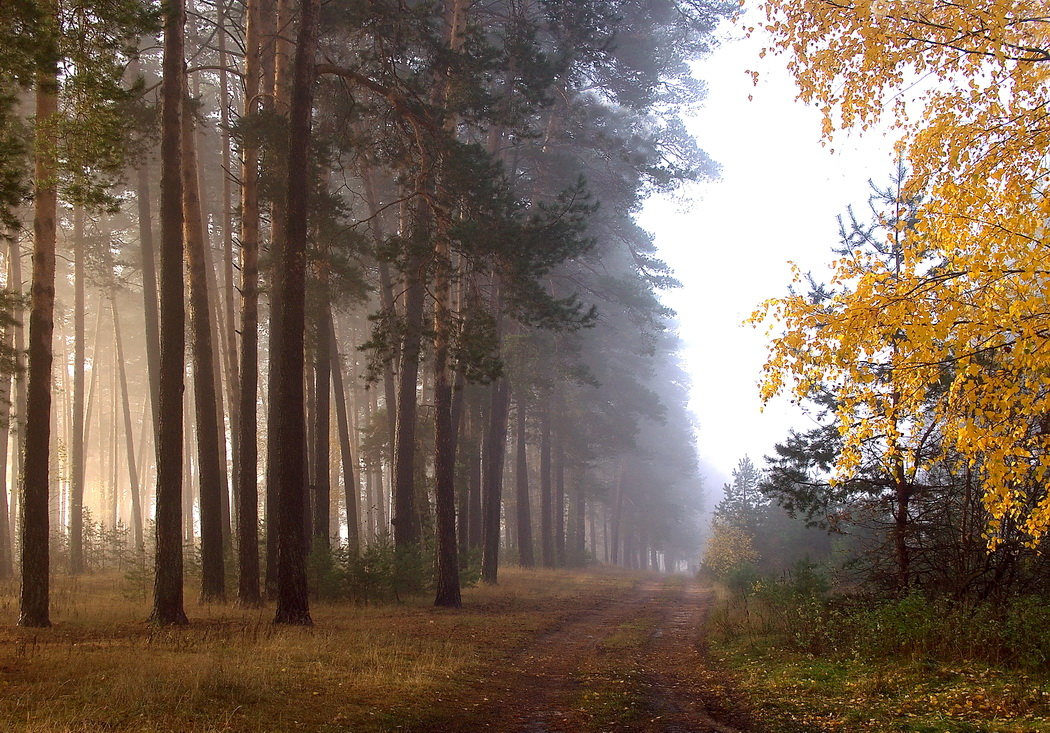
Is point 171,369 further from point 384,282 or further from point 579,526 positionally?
→ point 579,526

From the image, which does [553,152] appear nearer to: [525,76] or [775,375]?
[525,76]

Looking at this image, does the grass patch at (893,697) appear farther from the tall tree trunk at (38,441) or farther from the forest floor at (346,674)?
the tall tree trunk at (38,441)

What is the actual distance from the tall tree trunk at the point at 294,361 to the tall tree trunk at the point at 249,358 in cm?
251

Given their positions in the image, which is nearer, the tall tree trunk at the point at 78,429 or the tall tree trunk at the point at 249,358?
the tall tree trunk at the point at 249,358

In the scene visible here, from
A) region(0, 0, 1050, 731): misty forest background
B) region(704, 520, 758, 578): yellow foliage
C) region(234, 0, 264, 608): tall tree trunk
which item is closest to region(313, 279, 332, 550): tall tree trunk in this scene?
region(0, 0, 1050, 731): misty forest background

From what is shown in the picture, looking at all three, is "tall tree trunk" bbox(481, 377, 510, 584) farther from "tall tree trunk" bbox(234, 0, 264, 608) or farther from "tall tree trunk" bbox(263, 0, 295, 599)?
"tall tree trunk" bbox(234, 0, 264, 608)

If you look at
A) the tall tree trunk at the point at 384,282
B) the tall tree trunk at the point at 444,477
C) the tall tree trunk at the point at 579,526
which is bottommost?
the tall tree trunk at the point at 579,526

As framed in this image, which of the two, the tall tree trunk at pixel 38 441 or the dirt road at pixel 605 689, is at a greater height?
the tall tree trunk at pixel 38 441

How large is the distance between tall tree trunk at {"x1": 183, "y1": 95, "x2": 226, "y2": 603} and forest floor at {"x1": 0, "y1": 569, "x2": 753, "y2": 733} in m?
1.18

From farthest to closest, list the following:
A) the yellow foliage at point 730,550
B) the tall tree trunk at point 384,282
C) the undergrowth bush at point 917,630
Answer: the yellow foliage at point 730,550, the tall tree trunk at point 384,282, the undergrowth bush at point 917,630

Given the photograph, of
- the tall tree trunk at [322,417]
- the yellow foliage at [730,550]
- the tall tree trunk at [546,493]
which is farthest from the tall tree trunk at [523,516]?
the tall tree trunk at [322,417]

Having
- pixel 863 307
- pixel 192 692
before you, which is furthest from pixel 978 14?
pixel 192 692

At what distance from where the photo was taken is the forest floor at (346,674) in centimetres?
652

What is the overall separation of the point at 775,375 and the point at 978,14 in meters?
3.36
